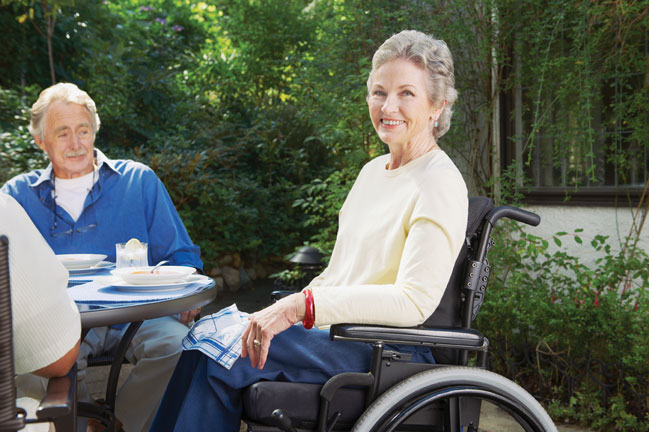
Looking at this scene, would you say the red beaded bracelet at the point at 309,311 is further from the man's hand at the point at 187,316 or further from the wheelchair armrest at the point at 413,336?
the man's hand at the point at 187,316

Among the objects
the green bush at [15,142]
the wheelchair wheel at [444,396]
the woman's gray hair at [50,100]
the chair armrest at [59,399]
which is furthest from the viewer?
the green bush at [15,142]

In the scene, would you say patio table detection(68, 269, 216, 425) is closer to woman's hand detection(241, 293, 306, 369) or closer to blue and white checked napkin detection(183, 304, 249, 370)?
blue and white checked napkin detection(183, 304, 249, 370)

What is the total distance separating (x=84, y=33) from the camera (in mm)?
7227

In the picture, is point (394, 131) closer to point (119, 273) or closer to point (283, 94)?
point (119, 273)

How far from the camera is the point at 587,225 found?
369 cm

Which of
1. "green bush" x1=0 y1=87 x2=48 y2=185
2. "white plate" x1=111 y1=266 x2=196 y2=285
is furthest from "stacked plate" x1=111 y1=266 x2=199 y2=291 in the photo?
"green bush" x1=0 y1=87 x2=48 y2=185

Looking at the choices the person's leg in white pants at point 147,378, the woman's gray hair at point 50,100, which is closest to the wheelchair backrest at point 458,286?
the person's leg in white pants at point 147,378

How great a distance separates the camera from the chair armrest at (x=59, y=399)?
1.13 m

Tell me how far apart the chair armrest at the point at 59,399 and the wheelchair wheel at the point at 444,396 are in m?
0.62

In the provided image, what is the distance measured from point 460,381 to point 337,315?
33 cm

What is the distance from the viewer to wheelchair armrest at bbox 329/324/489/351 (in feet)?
4.65

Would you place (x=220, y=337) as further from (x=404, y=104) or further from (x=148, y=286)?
(x=404, y=104)

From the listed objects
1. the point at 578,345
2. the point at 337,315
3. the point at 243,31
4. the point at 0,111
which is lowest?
the point at 578,345

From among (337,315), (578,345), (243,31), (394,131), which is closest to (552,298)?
(578,345)
